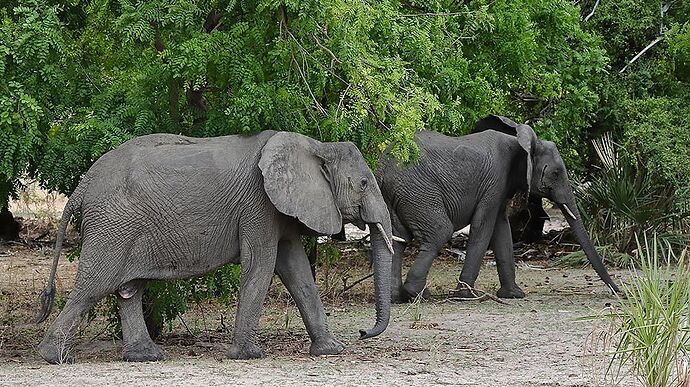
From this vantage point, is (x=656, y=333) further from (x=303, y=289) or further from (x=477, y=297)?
(x=477, y=297)

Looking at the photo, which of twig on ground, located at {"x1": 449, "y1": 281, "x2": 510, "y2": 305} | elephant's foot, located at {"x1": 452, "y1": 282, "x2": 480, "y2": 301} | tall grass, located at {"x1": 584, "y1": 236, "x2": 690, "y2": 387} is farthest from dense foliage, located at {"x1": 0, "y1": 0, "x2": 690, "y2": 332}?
tall grass, located at {"x1": 584, "y1": 236, "x2": 690, "y2": 387}

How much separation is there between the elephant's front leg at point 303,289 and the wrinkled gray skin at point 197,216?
0.28m

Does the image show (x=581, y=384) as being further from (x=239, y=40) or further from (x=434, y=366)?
(x=239, y=40)

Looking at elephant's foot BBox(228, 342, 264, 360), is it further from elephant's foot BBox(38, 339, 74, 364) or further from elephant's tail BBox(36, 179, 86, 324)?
elephant's tail BBox(36, 179, 86, 324)

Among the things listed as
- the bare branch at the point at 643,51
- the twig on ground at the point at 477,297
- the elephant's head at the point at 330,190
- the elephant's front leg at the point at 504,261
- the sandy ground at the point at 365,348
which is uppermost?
the bare branch at the point at 643,51

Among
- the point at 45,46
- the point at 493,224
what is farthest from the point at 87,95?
the point at 493,224

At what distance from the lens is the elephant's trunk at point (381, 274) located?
34.3 feet

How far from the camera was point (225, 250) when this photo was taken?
10391 millimetres

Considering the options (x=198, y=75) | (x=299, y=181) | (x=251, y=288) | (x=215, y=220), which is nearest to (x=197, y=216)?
(x=215, y=220)

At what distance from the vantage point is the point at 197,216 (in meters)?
10.3

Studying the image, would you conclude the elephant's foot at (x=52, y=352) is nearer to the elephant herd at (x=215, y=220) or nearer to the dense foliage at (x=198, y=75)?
the elephant herd at (x=215, y=220)

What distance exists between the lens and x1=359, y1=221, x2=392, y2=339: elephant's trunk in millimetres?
10469

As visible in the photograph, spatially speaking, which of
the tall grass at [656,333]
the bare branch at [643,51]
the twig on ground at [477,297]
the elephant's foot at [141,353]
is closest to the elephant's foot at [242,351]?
the elephant's foot at [141,353]

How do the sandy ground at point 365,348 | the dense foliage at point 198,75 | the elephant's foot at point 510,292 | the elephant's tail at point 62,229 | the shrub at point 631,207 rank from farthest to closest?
the shrub at point 631,207, the elephant's foot at point 510,292, the dense foliage at point 198,75, the elephant's tail at point 62,229, the sandy ground at point 365,348
